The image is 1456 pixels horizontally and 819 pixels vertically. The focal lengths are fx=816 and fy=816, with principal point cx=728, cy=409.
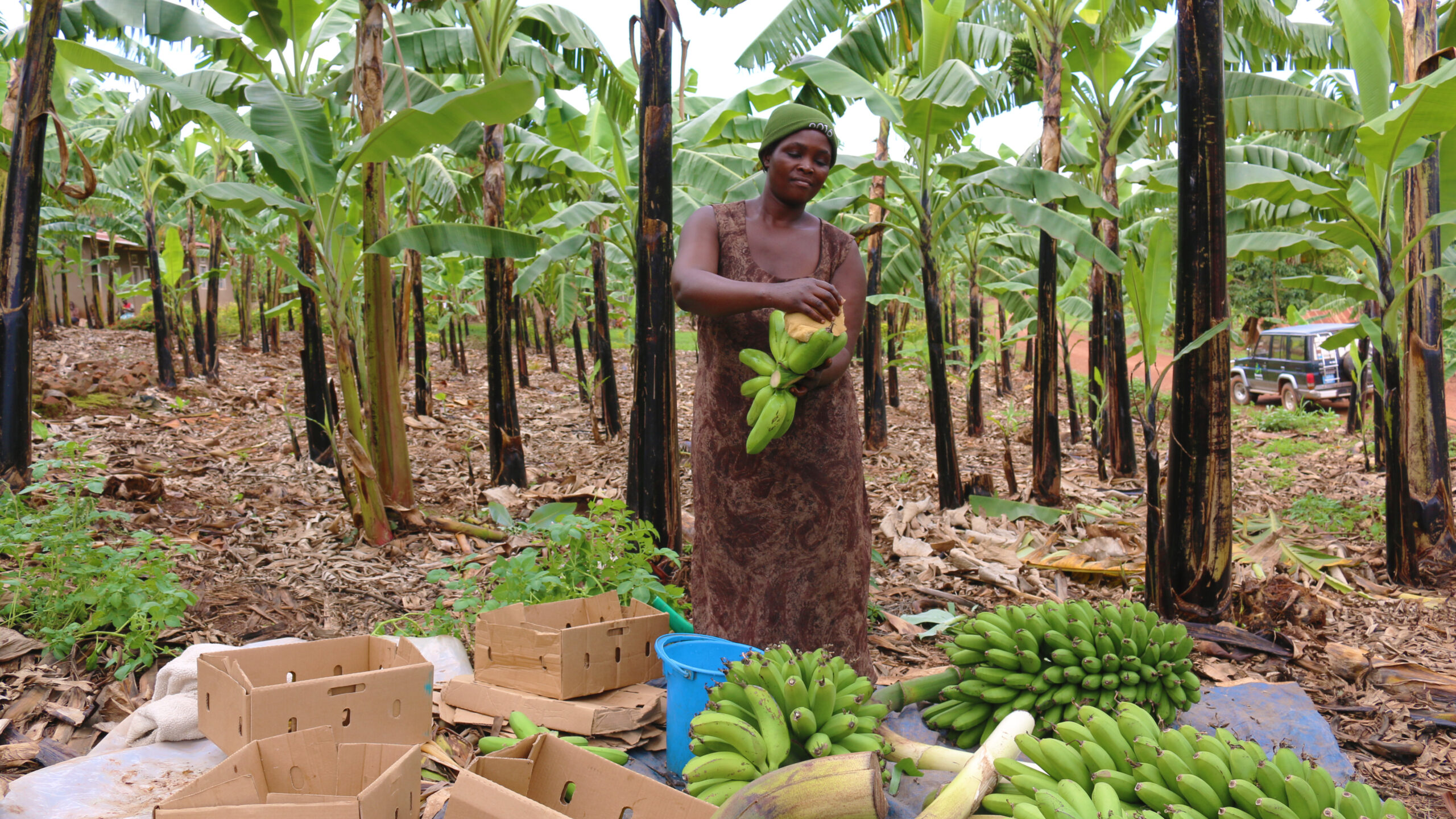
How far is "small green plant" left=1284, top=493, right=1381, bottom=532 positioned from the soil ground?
0.08 ft

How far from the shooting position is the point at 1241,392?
19297 mm

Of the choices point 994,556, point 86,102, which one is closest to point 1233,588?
point 994,556

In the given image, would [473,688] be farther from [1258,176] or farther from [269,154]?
[1258,176]

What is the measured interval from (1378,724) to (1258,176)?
2743 millimetres

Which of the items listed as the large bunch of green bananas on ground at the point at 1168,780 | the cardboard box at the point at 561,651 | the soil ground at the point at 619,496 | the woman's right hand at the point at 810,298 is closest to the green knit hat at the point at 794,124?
the woman's right hand at the point at 810,298

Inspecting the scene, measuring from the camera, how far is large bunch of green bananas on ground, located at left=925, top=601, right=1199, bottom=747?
258cm

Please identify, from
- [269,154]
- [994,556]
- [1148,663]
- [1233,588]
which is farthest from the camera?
[994,556]

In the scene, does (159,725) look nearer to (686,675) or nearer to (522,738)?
(522,738)

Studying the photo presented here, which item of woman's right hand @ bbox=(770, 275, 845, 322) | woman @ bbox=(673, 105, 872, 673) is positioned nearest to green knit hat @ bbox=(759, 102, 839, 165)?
woman @ bbox=(673, 105, 872, 673)

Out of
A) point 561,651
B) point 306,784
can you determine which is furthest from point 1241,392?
point 306,784

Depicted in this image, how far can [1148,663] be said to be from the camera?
2684 millimetres

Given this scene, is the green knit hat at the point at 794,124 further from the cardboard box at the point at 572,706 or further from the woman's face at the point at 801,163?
the cardboard box at the point at 572,706

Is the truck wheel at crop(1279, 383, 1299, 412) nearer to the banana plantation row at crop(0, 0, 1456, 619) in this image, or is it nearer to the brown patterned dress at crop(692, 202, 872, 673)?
the banana plantation row at crop(0, 0, 1456, 619)

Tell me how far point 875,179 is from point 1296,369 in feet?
40.1
